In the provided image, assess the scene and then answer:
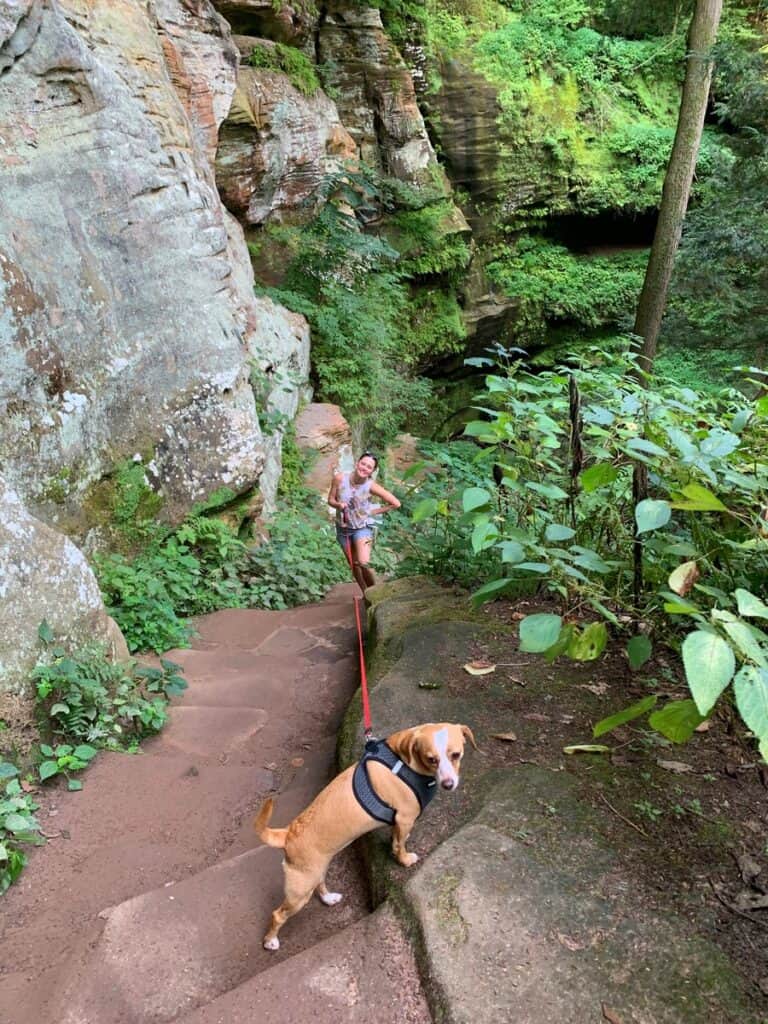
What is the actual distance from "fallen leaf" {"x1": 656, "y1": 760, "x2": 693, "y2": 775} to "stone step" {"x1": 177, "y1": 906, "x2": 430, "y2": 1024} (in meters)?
1.16

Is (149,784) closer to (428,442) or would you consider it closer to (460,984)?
(460,984)

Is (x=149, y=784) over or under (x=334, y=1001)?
under

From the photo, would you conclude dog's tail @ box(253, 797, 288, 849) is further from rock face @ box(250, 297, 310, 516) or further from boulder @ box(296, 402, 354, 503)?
boulder @ box(296, 402, 354, 503)

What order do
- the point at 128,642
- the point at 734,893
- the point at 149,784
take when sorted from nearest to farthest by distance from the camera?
1. the point at 734,893
2. the point at 149,784
3. the point at 128,642

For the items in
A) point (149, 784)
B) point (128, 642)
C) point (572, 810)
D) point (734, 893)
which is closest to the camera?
point (734, 893)

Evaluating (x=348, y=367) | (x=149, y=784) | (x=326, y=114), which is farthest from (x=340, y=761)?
(x=326, y=114)

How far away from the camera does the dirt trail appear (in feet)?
5.95

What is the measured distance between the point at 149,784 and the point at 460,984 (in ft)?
6.55

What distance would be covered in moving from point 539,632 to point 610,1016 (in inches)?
36.6

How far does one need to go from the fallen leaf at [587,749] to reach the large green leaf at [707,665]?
1.38m

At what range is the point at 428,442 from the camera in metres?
12.6

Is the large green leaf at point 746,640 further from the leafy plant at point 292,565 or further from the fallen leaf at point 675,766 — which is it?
the leafy plant at point 292,565

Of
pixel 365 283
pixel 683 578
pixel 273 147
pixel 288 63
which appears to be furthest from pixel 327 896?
pixel 288 63

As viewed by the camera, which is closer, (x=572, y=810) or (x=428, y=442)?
(x=572, y=810)
